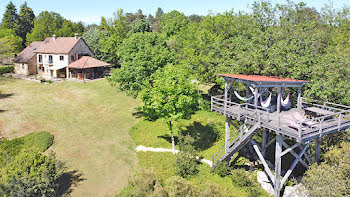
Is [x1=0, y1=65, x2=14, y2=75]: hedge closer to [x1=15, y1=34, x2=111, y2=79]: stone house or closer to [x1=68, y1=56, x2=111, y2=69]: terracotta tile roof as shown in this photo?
[x1=15, y1=34, x2=111, y2=79]: stone house

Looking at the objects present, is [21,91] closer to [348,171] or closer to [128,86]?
[128,86]

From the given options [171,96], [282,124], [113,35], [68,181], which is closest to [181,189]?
[282,124]

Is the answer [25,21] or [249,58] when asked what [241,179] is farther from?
[25,21]

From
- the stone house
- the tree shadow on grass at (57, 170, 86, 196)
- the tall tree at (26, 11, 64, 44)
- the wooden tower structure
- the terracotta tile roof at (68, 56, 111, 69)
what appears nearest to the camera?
the wooden tower structure

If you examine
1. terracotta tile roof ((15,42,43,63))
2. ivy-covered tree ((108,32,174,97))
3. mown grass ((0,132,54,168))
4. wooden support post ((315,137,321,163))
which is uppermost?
terracotta tile roof ((15,42,43,63))

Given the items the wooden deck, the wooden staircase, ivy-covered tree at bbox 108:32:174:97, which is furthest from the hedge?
the wooden deck
